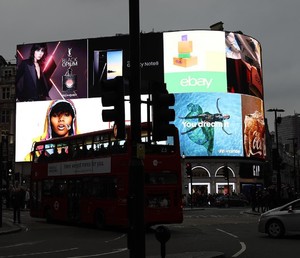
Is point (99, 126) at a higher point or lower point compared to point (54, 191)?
higher

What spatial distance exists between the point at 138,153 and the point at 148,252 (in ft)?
17.0

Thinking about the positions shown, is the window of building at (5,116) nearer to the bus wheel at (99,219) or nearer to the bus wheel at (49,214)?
the bus wheel at (49,214)

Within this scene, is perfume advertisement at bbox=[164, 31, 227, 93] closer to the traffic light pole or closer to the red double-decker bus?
the red double-decker bus

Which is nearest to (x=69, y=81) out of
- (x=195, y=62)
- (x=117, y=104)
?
(x=195, y=62)

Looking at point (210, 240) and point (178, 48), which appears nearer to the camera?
point (210, 240)

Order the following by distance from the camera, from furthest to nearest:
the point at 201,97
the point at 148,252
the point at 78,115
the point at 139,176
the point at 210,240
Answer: the point at 78,115, the point at 201,97, the point at 210,240, the point at 148,252, the point at 139,176

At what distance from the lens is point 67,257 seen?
45.0ft

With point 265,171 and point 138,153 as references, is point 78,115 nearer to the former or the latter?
point 265,171

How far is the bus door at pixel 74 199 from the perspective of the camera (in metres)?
25.2

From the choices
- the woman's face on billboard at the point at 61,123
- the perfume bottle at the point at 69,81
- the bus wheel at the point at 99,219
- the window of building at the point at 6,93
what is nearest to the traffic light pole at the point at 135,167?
the bus wheel at the point at 99,219

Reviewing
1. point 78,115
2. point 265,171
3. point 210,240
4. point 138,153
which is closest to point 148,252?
point 210,240

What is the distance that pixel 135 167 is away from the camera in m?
10.6

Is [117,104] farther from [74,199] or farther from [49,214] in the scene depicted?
[49,214]

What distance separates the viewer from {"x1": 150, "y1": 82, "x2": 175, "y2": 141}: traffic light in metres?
11.1
